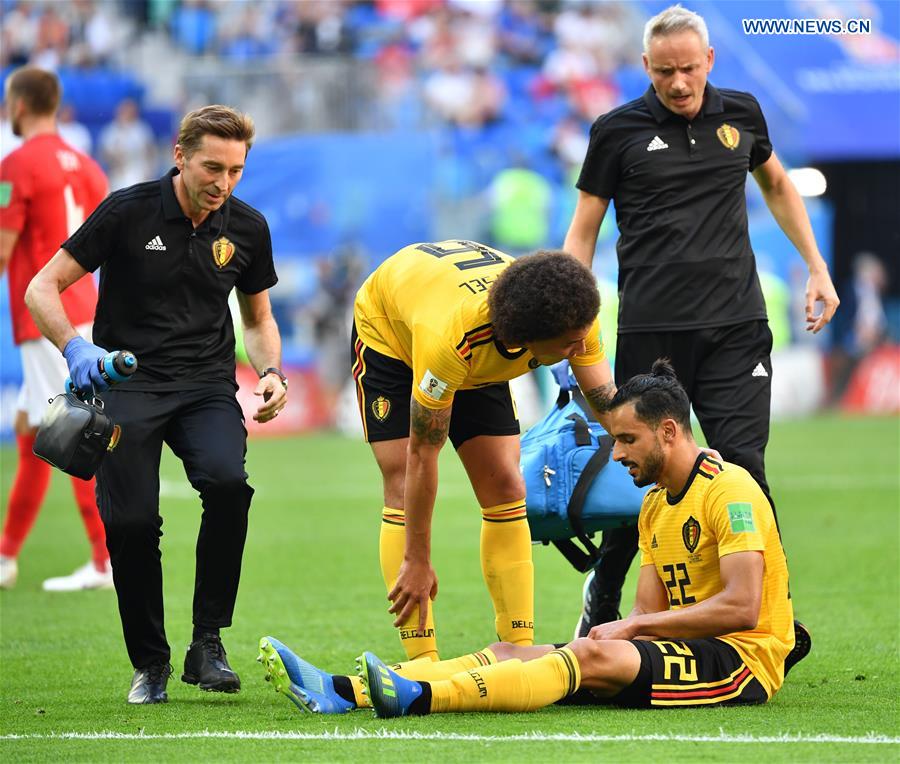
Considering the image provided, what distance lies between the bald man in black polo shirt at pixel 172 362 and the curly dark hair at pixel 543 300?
1241mm

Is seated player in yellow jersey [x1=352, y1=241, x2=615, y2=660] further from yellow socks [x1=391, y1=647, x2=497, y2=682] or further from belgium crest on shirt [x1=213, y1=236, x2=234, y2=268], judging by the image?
belgium crest on shirt [x1=213, y1=236, x2=234, y2=268]

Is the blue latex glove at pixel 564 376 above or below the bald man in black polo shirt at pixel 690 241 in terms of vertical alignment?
below

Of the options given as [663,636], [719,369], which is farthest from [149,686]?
[719,369]

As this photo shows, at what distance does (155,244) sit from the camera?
568 centimetres

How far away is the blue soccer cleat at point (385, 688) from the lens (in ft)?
15.8

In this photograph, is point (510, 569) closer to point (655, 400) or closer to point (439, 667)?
point (439, 667)

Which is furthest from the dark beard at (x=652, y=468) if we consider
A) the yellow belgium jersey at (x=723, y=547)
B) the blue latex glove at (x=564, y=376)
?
the blue latex glove at (x=564, y=376)

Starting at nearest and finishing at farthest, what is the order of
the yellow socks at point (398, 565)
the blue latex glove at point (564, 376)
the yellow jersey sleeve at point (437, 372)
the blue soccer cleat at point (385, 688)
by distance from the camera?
the blue soccer cleat at point (385, 688) → the yellow jersey sleeve at point (437, 372) → the yellow socks at point (398, 565) → the blue latex glove at point (564, 376)

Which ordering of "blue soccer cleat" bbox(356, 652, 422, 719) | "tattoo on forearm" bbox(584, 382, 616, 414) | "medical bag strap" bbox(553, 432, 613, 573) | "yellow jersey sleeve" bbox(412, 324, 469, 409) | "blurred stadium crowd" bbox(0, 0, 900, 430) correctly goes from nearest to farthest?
"blue soccer cleat" bbox(356, 652, 422, 719) → "yellow jersey sleeve" bbox(412, 324, 469, 409) → "tattoo on forearm" bbox(584, 382, 616, 414) → "medical bag strap" bbox(553, 432, 613, 573) → "blurred stadium crowd" bbox(0, 0, 900, 430)

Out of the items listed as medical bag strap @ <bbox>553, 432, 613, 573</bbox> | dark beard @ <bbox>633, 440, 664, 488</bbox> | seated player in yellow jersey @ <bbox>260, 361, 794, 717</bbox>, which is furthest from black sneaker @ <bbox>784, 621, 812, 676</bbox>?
medical bag strap @ <bbox>553, 432, 613, 573</bbox>

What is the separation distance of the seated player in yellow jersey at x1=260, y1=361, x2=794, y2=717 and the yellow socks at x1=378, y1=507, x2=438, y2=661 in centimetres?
47

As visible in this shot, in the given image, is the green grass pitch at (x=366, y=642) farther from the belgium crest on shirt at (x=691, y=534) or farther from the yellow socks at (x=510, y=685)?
the belgium crest on shirt at (x=691, y=534)

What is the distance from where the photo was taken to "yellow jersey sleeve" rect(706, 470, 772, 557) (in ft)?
16.6

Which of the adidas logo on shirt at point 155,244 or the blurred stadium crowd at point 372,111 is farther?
the blurred stadium crowd at point 372,111
